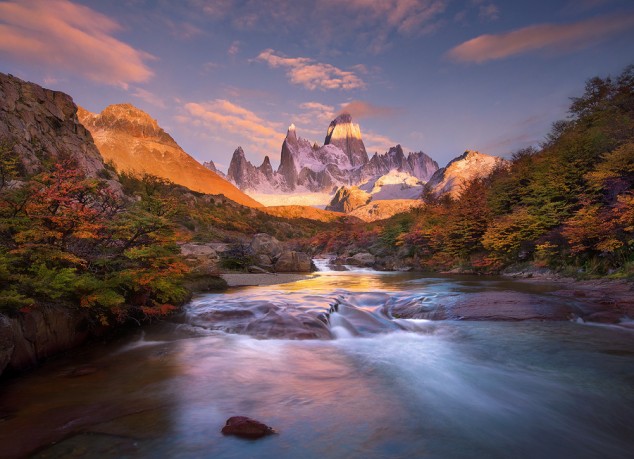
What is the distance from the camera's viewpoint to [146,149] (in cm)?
15800

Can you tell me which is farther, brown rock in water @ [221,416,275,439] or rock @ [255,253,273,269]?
rock @ [255,253,273,269]

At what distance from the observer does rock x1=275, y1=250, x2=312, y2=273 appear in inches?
1145

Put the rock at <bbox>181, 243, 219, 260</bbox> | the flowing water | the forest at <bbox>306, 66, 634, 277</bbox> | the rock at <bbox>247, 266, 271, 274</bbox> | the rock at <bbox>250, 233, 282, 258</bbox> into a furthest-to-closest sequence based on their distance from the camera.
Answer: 1. the rock at <bbox>250, 233, 282, 258</bbox>
2. the rock at <bbox>247, 266, 271, 274</bbox>
3. the rock at <bbox>181, 243, 219, 260</bbox>
4. the forest at <bbox>306, 66, 634, 277</bbox>
5. the flowing water

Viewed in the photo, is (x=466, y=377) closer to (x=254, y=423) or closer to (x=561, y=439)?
(x=561, y=439)

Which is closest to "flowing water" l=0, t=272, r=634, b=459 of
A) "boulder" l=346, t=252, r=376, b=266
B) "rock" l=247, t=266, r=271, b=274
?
"rock" l=247, t=266, r=271, b=274

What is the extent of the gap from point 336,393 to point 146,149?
17738 cm

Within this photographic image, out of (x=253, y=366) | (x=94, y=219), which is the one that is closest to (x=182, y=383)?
(x=253, y=366)

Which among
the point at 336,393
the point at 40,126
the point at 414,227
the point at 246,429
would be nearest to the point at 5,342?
the point at 246,429

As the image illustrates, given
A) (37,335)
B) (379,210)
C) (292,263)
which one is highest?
(379,210)

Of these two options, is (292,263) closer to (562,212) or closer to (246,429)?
(562,212)

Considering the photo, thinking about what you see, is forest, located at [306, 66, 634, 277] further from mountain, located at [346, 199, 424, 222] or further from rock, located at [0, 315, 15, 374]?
mountain, located at [346, 199, 424, 222]

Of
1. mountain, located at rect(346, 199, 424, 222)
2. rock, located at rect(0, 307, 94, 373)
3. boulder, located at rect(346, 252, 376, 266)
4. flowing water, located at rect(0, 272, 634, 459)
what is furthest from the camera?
mountain, located at rect(346, 199, 424, 222)

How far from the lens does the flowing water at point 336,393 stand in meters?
3.92

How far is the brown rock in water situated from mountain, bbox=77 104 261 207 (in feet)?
451
